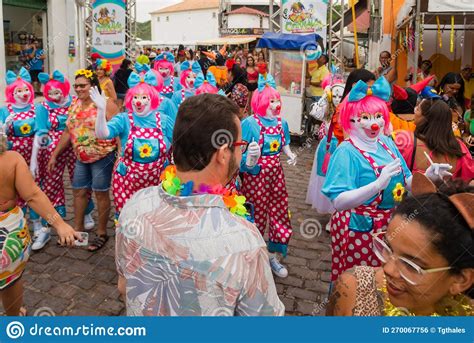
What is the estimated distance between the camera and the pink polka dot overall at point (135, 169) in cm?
410

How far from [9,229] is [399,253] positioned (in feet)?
7.92

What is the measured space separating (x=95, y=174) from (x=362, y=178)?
2917 mm

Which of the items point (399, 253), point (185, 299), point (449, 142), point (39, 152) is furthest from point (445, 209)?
point (39, 152)

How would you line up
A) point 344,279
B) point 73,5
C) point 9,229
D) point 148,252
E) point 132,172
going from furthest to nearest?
point 73,5 → point 132,172 → point 9,229 → point 344,279 → point 148,252

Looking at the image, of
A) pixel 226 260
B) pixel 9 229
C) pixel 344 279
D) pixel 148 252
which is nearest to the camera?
pixel 226 260

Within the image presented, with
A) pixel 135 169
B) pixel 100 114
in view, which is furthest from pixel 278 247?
pixel 100 114

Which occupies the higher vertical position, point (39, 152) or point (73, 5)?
point (73, 5)

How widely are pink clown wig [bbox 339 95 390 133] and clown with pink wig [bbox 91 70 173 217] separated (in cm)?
180

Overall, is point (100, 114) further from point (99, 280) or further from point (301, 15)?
point (301, 15)

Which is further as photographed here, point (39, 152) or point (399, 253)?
point (39, 152)

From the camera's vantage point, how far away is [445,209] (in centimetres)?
160

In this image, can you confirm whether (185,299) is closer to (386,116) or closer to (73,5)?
(386,116)

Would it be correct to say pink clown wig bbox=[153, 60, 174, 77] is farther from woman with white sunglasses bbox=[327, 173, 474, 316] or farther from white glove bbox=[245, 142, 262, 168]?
woman with white sunglasses bbox=[327, 173, 474, 316]

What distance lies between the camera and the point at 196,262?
1446 millimetres
